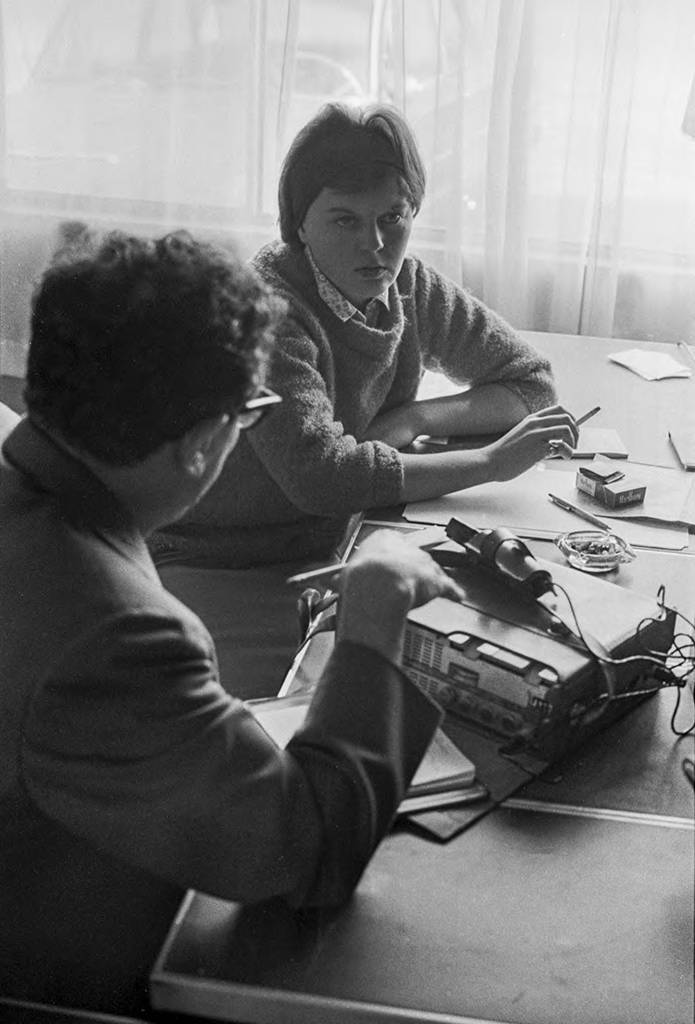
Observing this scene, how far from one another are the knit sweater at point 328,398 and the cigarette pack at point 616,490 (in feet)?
0.95

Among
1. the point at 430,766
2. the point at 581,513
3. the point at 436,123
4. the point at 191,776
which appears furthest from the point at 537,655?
the point at 436,123

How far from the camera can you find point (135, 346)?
101 centimetres

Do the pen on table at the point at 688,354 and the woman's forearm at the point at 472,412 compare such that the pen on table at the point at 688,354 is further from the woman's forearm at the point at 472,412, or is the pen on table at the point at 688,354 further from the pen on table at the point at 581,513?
Answer: the pen on table at the point at 581,513

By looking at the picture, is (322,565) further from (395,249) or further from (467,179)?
(467,179)

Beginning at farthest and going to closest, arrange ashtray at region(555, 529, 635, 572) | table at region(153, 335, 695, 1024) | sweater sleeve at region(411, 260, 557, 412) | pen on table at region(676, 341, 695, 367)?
pen on table at region(676, 341, 695, 367), sweater sleeve at region(411, 260, 557, 412), ashtray at region(555, 529, 635, 572), table at region(153, 335, 695, 1024)

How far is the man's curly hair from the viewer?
1013mm

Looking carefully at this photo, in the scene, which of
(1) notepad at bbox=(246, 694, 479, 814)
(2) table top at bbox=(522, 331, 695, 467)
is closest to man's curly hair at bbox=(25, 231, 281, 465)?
(1) notepad at bbox=(246, 694, 479, 814)

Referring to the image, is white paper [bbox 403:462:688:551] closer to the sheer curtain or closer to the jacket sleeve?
the jacket sleeve

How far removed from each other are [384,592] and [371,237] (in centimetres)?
90

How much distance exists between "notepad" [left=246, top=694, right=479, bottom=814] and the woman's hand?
746 mm

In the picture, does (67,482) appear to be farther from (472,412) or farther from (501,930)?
(472,412)

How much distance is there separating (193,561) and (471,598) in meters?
0.73

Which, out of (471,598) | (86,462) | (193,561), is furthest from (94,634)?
(193,561)

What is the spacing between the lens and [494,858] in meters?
1.07
